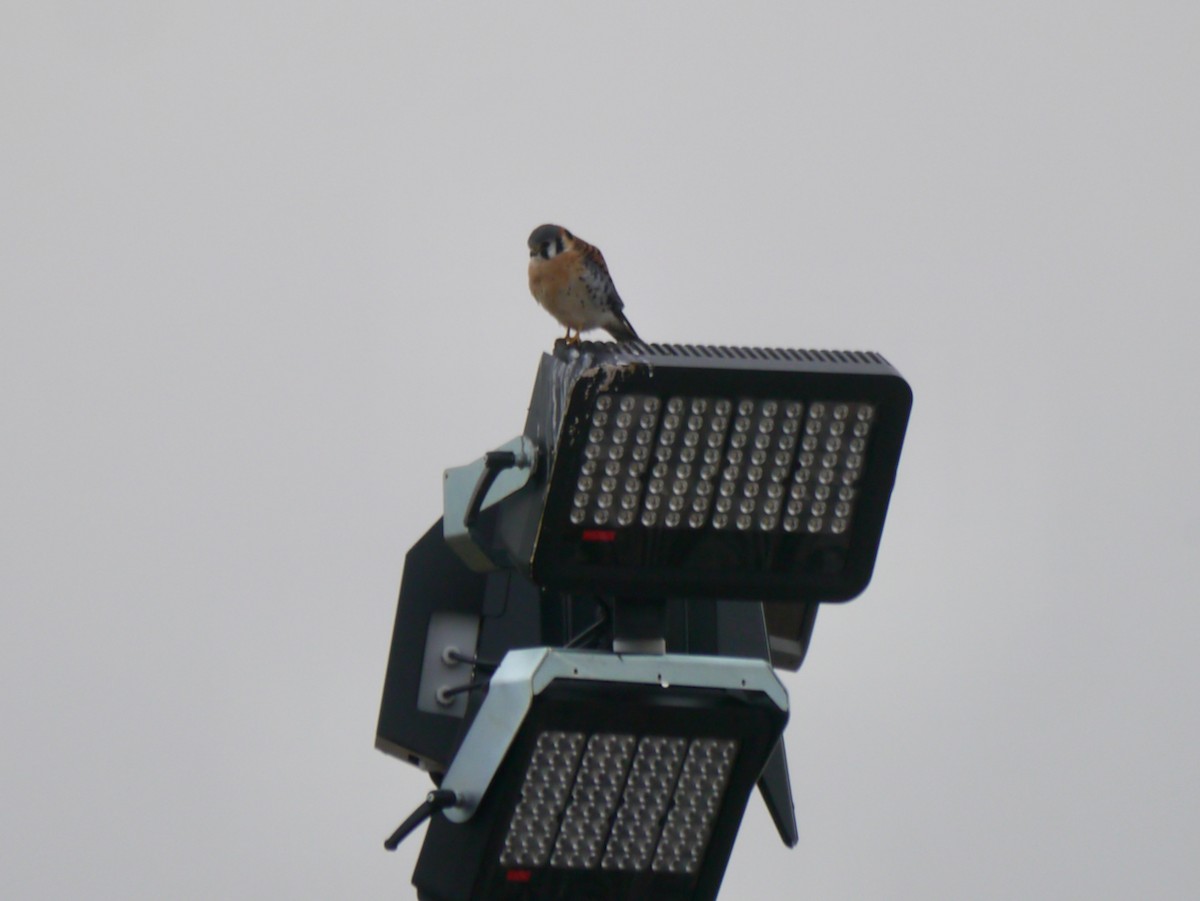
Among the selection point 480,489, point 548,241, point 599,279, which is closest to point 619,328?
point 599,279

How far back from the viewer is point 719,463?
2.11 m

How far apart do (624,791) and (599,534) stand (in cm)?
30

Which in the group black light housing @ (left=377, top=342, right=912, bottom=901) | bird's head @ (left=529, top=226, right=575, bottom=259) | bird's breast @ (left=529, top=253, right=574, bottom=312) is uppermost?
bird's head @ (left=529, top=226, right=575, bottom=259)

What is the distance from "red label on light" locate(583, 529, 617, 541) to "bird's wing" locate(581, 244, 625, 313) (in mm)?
2314

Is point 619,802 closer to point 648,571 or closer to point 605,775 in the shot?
point 605,775

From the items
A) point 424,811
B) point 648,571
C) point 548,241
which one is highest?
point 548,241

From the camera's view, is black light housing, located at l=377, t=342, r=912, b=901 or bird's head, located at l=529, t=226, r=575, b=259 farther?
bird's head, located at l=529, t=226, r=575, b=259

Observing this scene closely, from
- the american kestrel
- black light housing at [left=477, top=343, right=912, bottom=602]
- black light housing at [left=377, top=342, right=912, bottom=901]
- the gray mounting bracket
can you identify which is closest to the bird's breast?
the american kestrel

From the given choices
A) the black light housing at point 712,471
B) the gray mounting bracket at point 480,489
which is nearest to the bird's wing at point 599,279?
the gray mounting bracket at point 480,489

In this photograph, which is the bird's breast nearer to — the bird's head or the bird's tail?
the bird's head

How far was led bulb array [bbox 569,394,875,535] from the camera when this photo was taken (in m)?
2.06

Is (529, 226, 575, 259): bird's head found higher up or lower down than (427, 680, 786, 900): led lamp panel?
higher up

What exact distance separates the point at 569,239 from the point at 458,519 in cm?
220

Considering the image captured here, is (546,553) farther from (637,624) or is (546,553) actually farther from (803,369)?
(803,369)
